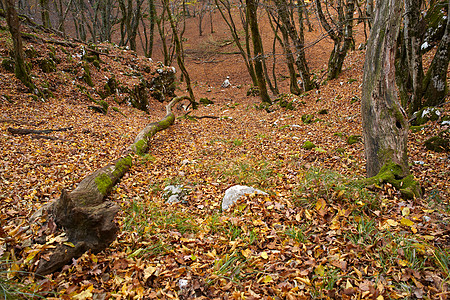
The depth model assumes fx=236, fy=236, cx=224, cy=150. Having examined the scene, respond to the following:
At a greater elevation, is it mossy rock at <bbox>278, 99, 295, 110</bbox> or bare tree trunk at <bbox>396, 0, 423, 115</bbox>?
bare tree trunk at <bbox>396, 0, 423, 115</bbox>

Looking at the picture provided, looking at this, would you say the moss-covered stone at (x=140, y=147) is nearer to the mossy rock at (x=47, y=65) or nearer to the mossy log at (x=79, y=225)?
the mossy log at (x=79, y=225)


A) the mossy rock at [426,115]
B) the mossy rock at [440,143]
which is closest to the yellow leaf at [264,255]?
the mossy rock at [440,143]

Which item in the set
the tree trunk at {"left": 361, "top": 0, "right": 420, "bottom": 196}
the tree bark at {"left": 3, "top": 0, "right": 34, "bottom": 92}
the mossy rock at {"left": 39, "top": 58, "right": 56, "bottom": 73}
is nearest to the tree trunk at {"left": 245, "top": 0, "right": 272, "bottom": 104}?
the tree trunk at {"left": 361, "top": 0, "right": 420, "bottom": 196}

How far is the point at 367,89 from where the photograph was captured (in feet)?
14.1

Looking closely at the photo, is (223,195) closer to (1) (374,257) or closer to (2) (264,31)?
(1) (374,257)

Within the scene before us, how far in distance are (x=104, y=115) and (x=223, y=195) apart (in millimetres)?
7753

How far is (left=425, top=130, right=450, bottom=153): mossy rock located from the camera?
16.5ft

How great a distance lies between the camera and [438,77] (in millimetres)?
5875

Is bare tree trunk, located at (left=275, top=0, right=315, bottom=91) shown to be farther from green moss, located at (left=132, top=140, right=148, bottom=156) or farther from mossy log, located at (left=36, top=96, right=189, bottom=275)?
mossy log, located at (left=36, top=96, right=189, bottom=275)

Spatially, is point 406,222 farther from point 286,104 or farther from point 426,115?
point 286,104

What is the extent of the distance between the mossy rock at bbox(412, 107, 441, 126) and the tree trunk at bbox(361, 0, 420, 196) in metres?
2.59

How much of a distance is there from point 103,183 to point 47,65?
374 inches

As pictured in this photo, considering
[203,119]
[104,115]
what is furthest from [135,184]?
[203,119]

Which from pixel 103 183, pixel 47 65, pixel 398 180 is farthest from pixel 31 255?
pixel 47 65
